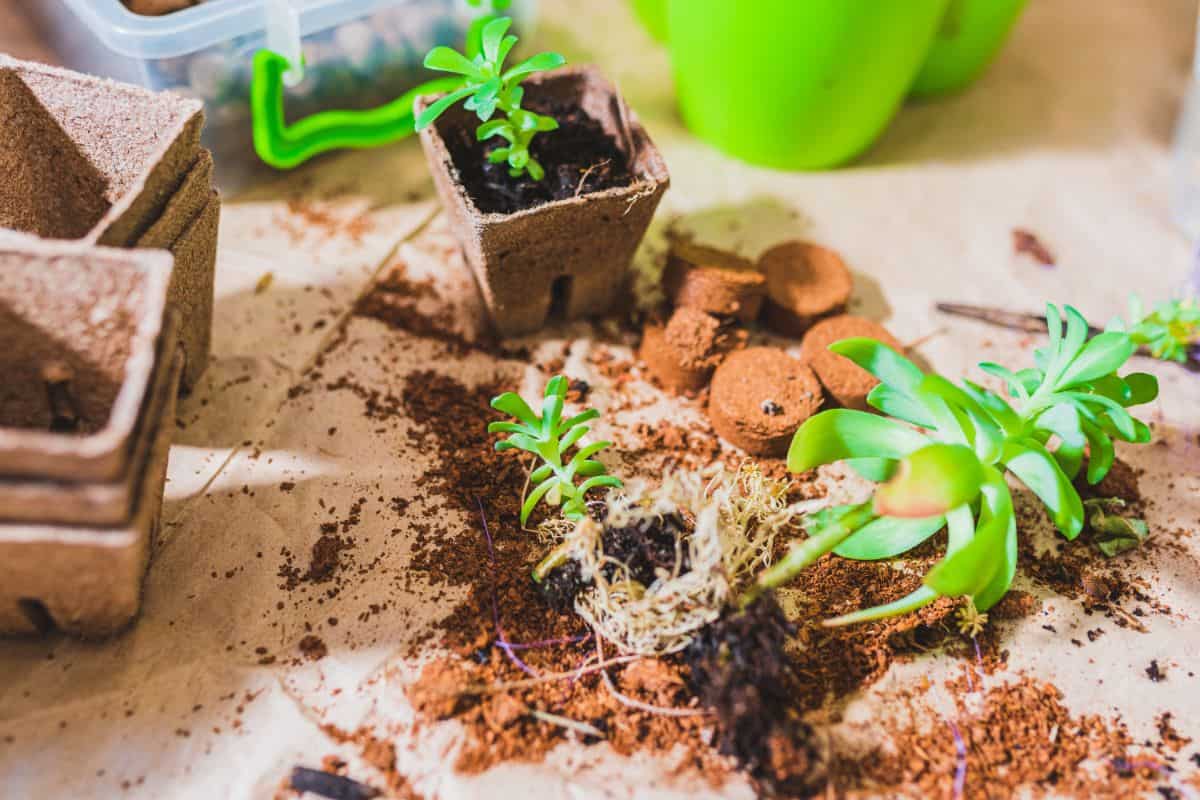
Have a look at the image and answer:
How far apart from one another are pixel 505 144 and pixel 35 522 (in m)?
0.83

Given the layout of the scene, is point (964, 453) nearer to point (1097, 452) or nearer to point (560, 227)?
point (1097, 452)

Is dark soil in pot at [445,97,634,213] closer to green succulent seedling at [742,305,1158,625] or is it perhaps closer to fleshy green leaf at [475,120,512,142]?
fleshy green leaf at [475,120,512,142]

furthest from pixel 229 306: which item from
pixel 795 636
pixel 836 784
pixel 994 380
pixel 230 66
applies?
pixel 994 380

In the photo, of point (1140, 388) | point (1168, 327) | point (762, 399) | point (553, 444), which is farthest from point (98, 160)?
point (1168, 327)

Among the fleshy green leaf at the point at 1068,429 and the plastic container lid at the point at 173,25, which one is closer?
the fleshy green leaf at the point at 1068,429

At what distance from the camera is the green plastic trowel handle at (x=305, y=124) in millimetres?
1432

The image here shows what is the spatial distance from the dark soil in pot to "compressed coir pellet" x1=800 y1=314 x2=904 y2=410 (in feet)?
1.26

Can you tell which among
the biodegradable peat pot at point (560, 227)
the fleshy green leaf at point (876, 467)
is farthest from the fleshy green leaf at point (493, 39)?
the fleshy green leaf at point (876, 467)

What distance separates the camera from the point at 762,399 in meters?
1.33

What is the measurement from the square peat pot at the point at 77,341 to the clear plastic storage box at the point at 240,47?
55 centimetres

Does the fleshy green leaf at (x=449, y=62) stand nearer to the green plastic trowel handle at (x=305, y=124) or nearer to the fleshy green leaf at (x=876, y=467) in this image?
the green plastic trowel handle at (x=305, y=124)

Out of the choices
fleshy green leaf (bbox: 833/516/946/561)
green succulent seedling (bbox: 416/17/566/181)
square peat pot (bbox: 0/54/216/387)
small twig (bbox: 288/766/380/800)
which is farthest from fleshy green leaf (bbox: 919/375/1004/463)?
square peat pot (bbox: 0/54/216/387)

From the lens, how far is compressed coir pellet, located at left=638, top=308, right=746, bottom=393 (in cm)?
140

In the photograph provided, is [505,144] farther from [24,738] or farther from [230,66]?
[24,738]
